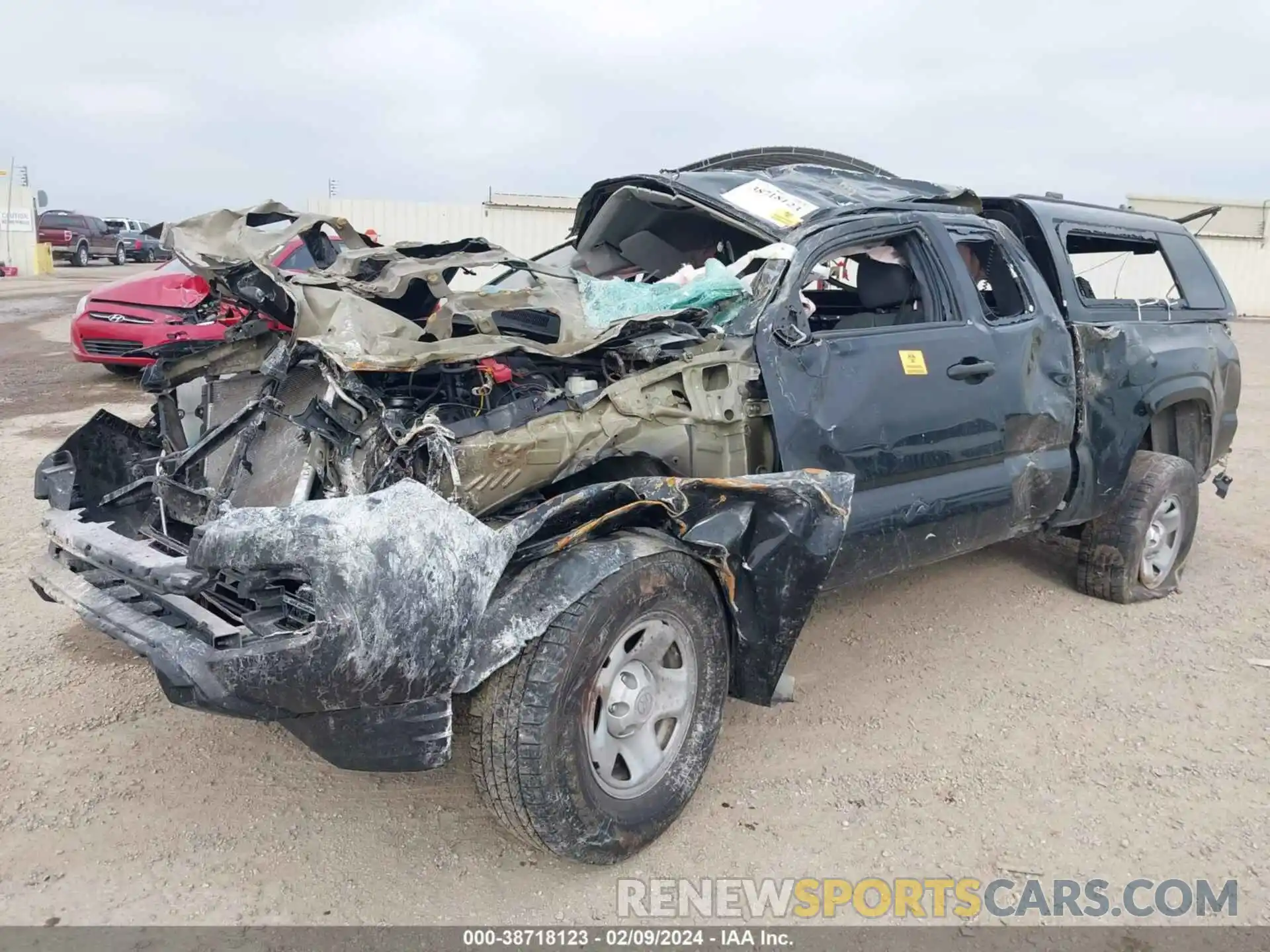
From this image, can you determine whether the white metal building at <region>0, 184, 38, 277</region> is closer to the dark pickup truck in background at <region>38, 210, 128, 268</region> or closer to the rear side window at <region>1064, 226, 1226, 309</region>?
the dark pickup truck in background at <region>38, 210, 128, 268</region>

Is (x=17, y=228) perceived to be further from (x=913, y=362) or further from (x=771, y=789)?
(x=771, y=789)

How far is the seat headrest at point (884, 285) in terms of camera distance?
4168mm

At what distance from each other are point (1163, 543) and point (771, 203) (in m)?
3.07

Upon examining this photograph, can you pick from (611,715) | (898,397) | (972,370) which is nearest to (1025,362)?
(972,370)

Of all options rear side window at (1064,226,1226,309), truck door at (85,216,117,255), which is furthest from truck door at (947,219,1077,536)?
truck door at (85,216,117,255)

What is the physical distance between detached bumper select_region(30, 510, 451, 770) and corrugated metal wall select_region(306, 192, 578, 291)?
1749 cm

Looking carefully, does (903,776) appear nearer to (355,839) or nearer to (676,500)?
(676,500)

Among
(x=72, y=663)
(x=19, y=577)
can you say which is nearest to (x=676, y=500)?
(x=72, y=663)

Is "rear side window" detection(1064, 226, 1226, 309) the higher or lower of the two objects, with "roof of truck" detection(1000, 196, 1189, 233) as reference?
lower

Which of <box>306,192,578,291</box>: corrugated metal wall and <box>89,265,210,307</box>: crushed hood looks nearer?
<box>89,265,210,307</box>: crushed hood

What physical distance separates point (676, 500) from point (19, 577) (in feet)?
12.2

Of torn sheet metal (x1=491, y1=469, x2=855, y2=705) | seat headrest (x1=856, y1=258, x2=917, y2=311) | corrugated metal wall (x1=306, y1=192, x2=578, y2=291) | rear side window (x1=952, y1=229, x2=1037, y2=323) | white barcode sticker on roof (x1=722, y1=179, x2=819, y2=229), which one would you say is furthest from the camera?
corrugated metal wall (x1=306, y1=192, x2=578, y2=291)

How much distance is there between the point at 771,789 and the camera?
10.8 feet

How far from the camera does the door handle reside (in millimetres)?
3914
